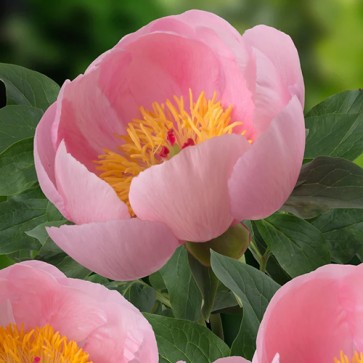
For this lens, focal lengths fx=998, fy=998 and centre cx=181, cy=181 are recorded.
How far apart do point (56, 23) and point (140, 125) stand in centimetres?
152

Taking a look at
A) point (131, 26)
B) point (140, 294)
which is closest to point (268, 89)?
point (140, 294)

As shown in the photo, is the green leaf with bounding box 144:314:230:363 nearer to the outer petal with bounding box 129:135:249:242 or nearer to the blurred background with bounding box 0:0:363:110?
the outer petal with bounding box 129:135:249:242

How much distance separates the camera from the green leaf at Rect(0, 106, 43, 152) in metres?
0.38

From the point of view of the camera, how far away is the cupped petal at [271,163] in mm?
292

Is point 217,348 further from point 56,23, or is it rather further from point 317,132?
point 56,23

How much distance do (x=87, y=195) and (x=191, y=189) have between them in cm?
3

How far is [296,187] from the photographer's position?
335 millimetres

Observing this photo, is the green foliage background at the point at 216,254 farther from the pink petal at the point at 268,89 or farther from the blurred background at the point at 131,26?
the blurred background at the point at 131,26

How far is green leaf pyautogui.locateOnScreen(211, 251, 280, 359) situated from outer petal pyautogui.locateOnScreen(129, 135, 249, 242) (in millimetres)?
18

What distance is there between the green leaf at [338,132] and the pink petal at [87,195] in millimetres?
90

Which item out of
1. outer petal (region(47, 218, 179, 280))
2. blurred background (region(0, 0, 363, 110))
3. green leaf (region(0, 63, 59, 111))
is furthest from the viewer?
blurred background (region(0, 0, 363, 110))

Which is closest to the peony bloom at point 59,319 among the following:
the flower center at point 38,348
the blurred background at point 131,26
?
the flower center at point 38,348

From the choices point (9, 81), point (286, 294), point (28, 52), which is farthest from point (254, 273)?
point (28, 52)

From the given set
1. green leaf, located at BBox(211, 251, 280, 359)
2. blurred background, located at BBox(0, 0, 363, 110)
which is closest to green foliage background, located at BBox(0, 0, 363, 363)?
green leaf, located at BBox(211, 251, 280, 359)
